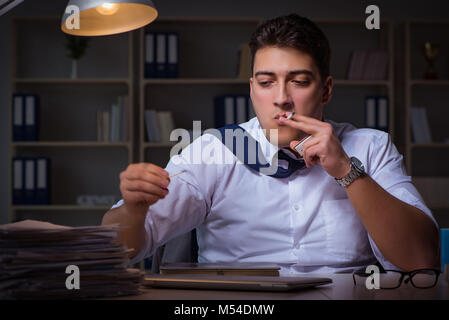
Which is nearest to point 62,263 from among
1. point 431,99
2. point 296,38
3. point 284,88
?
point 284,88

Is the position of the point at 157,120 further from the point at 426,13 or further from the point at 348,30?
the point at 426,13

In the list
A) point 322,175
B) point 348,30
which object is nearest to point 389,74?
point 348,30

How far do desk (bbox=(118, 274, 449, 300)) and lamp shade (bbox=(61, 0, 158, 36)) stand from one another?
826 millimetres

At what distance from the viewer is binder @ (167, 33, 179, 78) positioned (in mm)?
3783

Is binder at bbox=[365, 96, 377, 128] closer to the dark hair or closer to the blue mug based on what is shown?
the dark hair

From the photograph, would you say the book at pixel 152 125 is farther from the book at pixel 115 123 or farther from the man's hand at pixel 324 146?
the man's hand at pixel 324 146

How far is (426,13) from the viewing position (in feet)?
13.7

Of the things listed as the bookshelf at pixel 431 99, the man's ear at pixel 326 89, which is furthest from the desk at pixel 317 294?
the bookshelf at pixel 431 99

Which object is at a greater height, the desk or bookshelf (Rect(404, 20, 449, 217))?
bookshelf (Rect(404, 20, 449, 217))

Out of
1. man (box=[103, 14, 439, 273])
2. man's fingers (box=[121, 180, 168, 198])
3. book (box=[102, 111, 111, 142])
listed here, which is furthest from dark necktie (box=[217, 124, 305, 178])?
book (box=[102, 111, 111, 142])

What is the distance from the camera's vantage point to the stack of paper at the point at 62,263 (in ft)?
2.74

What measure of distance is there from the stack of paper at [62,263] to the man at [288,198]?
459mm

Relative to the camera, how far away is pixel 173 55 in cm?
381
